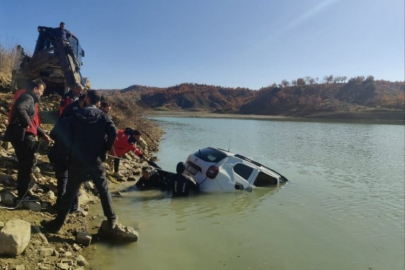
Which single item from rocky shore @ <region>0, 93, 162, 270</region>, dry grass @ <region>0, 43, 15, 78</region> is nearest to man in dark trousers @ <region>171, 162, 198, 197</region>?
rocky shore @ <region>0, 93, 162, 270</region>

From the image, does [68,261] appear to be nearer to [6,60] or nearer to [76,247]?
[76,247]

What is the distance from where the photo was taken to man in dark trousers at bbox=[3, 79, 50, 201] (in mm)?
4980

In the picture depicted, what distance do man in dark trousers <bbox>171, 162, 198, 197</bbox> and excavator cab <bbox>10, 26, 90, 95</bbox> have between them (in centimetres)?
563

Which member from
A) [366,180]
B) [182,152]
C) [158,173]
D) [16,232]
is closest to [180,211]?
[158,173]

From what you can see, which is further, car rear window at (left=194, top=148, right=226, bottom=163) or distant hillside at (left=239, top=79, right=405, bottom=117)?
distant hillside at (left=239, top=79, right=405, bottom=117)

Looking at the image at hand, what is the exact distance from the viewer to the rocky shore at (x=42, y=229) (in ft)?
12.4

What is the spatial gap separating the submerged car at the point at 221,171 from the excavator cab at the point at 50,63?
18.5 feet

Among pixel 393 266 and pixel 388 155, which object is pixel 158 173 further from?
pixel 388 155

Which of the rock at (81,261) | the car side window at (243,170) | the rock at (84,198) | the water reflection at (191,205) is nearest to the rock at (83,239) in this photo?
the rock at (81,261)

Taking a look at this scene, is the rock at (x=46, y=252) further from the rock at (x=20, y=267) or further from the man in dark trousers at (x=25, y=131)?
the man in dark trousers at (x=25, y=131)

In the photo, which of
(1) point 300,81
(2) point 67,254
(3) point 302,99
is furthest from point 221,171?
(1) point 300,81

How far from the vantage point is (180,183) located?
812cm

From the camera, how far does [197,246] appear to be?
5.41m

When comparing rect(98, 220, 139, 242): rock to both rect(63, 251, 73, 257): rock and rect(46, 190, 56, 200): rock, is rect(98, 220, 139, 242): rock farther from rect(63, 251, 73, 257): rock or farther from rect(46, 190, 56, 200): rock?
rect(46, 190, 56, 200): rock
